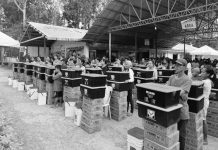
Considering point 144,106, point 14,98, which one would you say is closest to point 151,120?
point 144,106

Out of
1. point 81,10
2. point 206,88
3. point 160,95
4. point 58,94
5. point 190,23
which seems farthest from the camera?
point 81,10

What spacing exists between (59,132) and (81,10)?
100 feet

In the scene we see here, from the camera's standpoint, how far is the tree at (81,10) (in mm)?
31047

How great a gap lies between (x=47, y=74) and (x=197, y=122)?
5323 millimetres

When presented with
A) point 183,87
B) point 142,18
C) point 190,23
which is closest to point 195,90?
point 183,87

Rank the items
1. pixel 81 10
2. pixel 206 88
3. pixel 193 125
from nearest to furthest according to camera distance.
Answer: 1. pixel 193 125
2. pixel 206 88
3. pixel 81 10

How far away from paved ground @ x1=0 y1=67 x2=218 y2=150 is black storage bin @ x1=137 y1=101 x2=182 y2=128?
54.5 inches

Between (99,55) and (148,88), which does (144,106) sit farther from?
(99,55)

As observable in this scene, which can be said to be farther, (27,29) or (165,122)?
(27,29)

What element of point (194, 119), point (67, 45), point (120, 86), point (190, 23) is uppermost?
point (190, 23)

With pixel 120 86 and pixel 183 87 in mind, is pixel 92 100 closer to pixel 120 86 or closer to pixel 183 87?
pixel 120 86

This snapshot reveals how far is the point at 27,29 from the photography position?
1625cm

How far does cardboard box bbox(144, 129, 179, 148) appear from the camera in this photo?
2.68 metres

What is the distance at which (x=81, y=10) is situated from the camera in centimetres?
3216
